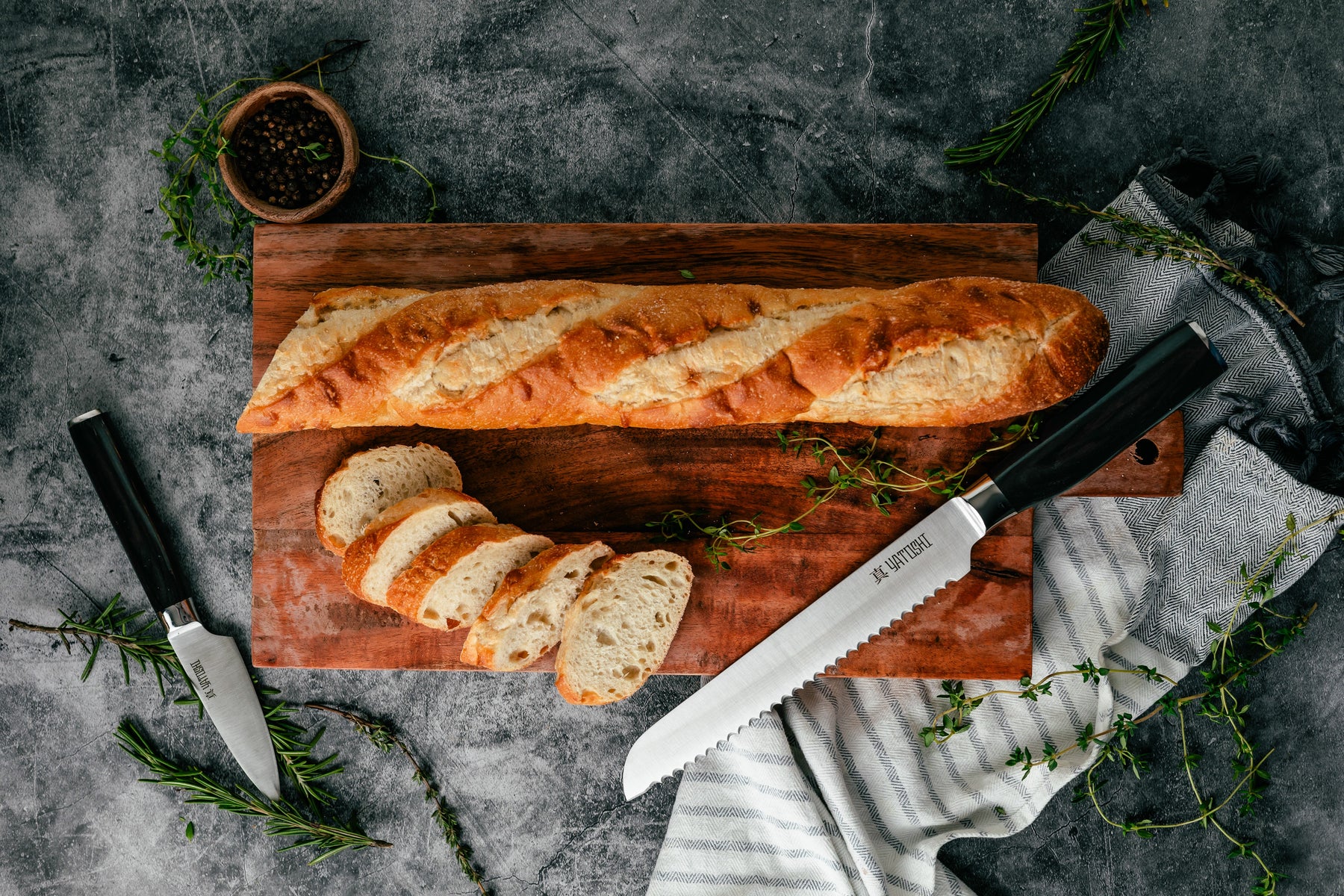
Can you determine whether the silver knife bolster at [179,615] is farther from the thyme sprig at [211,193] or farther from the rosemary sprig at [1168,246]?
the rosemary sprig at [1168,246]

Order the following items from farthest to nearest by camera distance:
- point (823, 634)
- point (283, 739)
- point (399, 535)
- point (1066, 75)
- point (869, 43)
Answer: point (283, 739) < point (869, 43) < point (1066, 75) < point (823, 634) < point (399, 535)

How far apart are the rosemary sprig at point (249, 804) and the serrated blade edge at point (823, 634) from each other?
1087 millimetres

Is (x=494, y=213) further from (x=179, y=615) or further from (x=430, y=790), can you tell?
(x=430, y=790)

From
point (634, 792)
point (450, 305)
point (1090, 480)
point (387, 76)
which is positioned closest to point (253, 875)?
point (634, 792)

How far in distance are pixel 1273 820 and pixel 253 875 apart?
338 centimetres

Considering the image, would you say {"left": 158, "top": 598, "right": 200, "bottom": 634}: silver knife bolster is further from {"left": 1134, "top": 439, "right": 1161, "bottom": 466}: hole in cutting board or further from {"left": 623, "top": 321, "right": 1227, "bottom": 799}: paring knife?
{"left": 1134, "top": 439, "right": 1161, "bottom": 466}: hole in cutting board

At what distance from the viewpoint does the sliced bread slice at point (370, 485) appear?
90.2 inches

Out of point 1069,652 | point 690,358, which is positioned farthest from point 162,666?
point 1069,652

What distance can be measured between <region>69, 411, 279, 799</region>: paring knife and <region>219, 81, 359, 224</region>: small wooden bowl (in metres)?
0.86

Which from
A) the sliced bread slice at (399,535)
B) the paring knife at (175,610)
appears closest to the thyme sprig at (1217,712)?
the sliced bread slice at (399,535)

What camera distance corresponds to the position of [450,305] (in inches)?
84.4

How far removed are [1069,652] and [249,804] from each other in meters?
2.66

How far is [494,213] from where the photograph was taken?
2.55 metres

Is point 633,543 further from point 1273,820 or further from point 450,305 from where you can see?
point 1273,820
